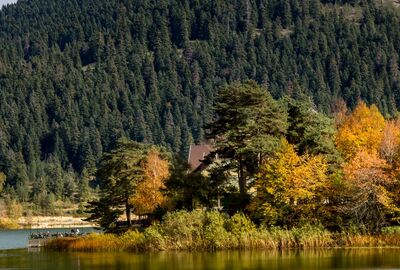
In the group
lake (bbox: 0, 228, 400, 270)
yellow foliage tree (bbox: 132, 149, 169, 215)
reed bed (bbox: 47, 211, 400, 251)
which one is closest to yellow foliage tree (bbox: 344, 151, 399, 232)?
reed bed (bbox: 47, 211, 400, 251)

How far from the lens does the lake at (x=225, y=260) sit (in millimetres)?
60875

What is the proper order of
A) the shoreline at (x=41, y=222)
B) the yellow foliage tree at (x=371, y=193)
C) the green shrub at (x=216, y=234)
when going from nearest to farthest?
1. the yellow foliage tree at (x=371, y=193)
2. the green shrub at (x=216, y=234)
3. the shoreline at (x=41, y=222)

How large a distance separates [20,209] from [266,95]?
398 ft

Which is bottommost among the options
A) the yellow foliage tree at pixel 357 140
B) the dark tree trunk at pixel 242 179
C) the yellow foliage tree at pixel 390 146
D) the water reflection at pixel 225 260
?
the water reflection at pixel 225 260

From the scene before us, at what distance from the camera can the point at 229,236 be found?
7750cm

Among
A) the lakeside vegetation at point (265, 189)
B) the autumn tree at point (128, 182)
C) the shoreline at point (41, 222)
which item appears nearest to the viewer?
the lakeside vegetation at point (265, 189)

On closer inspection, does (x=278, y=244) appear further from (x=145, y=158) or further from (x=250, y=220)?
(x=145, y=158)

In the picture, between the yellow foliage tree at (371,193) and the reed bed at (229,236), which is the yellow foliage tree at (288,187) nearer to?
the reed bed at (229,236)

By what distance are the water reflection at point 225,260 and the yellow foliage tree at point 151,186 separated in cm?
1061

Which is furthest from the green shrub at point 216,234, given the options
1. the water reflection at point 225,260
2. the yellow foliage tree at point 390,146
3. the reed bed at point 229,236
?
the yellow foliage tree at point 390,146

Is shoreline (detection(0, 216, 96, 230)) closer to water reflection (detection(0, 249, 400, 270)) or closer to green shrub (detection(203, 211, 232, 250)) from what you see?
water reflection (detection(0, 249, 400, 270))

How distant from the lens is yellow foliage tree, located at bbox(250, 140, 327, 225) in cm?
7925

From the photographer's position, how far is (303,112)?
87.6m

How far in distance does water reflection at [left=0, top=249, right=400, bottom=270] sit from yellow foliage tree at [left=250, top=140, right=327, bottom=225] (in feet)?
23.0
